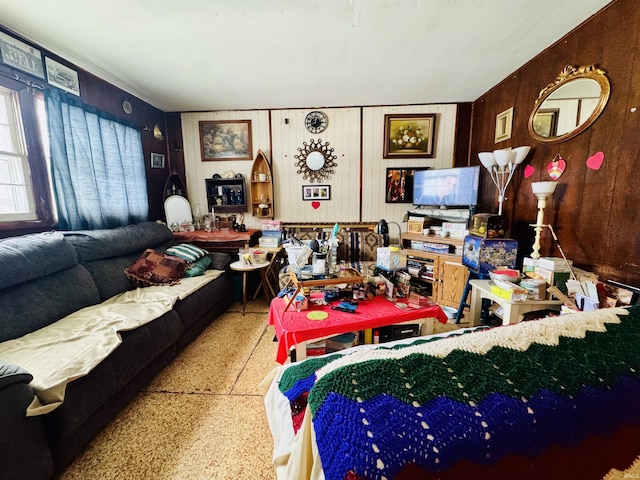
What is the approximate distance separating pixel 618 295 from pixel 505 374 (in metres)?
1.36

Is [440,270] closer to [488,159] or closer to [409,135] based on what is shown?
[488,159]

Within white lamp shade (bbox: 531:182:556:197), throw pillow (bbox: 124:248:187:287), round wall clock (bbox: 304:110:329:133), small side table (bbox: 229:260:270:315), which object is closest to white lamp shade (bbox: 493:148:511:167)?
white lamp shade (bbox: 531:182:556:197)

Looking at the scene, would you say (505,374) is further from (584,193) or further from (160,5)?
(160,5)

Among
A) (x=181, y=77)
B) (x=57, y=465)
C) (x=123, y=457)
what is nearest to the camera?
(x=57, y=465)

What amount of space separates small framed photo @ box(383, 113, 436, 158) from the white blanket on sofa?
3.15 m

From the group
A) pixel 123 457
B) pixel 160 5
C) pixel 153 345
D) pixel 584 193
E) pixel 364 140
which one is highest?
pixel 160 5

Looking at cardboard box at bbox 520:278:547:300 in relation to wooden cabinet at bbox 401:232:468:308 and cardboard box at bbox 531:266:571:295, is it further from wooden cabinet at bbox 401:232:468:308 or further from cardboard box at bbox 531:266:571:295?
wooden cabinet at bbox 401:232:468:308

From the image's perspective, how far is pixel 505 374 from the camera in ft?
2.34

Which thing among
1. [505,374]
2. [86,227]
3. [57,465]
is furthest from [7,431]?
[86,227]

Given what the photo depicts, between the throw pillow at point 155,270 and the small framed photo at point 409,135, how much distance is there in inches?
116

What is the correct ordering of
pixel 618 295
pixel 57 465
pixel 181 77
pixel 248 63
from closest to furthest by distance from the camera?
1. pixel 57 465
2. pixel 618 295
3. pixel 248 63
4. pixel 181 77

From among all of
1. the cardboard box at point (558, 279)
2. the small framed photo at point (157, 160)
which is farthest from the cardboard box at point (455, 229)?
the small framed photo at point (157, 160)

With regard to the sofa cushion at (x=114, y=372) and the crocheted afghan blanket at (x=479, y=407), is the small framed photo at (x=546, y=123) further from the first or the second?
the sofa cushion at (x=114, y=372)

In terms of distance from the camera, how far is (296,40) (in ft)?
6.70
